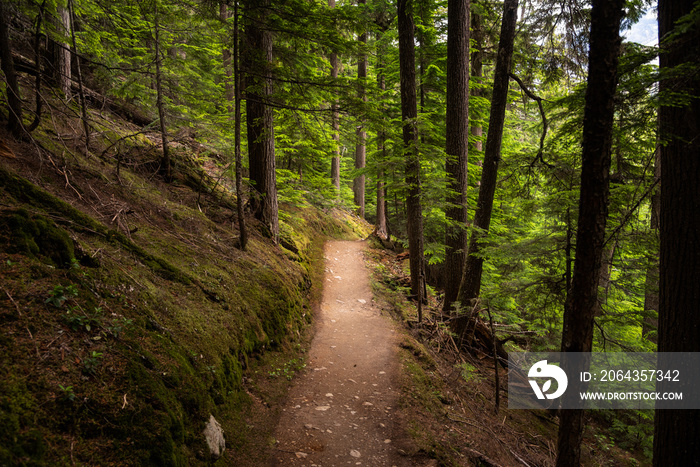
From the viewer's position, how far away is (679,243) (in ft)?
13.2

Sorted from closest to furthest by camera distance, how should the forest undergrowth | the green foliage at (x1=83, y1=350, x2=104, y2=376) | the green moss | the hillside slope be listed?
the hillside slope, the green foliage at (x1=83, y1=350, x2=104, y2=376), the green moss, the forest undergrowth

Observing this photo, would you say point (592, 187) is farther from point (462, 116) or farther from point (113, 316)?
point (462, 116)

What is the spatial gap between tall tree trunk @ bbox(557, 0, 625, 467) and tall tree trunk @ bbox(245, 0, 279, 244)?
5393 millimetres

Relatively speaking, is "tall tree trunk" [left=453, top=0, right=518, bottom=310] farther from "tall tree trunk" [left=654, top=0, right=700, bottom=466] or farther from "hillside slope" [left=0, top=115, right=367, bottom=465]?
"hillside slope" [left=0, top=115, right=367, bottom=465]

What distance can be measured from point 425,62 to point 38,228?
38.1ft

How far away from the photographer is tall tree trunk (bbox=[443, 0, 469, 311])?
8.16 metres

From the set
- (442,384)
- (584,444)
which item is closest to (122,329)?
(442,384)

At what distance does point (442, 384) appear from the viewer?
→ 20.8ft

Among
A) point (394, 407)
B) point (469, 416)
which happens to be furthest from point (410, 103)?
point (469, 416)

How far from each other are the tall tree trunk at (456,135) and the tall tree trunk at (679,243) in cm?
396

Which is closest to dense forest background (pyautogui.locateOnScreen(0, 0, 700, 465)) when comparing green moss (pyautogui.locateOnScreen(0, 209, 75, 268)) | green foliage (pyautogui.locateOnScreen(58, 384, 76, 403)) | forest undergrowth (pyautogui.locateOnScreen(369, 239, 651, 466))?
forest undergrowth (pyautogui.locateOnScreen(369, 239, 651, 466))

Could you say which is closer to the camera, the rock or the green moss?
the green moss

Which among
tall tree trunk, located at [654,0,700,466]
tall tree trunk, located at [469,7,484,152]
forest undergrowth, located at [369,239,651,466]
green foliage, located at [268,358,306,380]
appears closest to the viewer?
tall tree trunk, located at [654,0,700,466]

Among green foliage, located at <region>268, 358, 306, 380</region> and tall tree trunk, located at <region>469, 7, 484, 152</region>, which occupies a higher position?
tall tree trunk, located at <region>469, 7, 484, 152</region>
